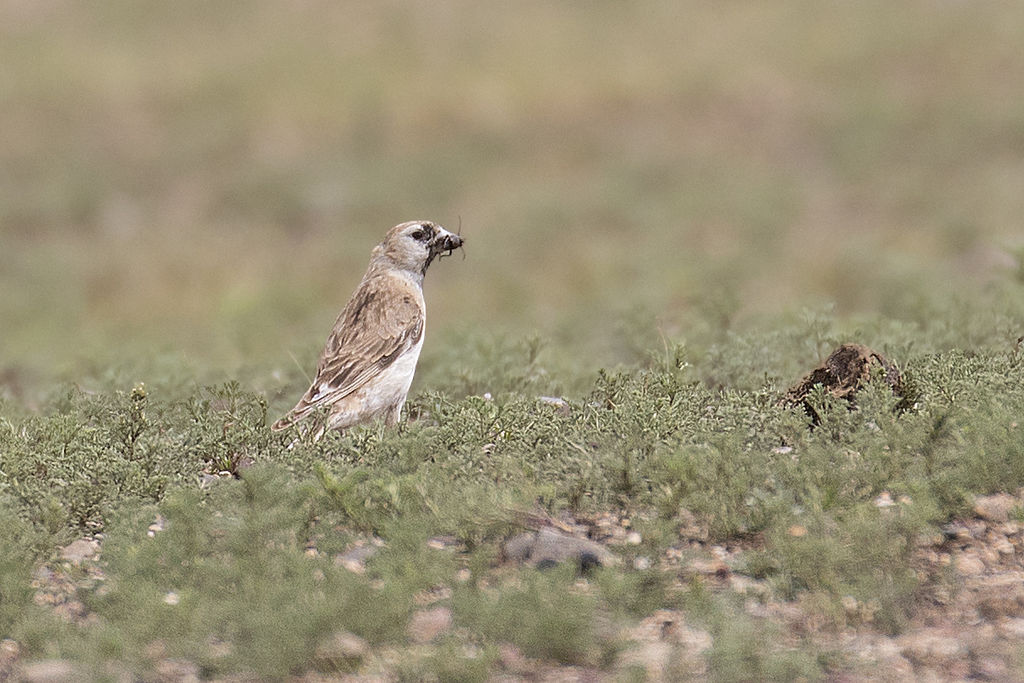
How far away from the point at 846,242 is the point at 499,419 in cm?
973

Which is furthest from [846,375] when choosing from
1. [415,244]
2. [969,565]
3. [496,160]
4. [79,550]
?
[496,160]

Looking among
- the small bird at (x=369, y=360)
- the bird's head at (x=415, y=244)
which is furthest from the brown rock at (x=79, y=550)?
the bird's head at (x=415, y=244)

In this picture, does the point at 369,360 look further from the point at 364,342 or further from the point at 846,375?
the point at 846,375

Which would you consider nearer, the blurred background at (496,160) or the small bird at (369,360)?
the small bird at (369,360)

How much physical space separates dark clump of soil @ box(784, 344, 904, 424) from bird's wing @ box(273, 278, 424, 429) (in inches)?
79.0

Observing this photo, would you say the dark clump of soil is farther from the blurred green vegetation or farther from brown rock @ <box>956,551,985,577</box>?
brown rock @ <box>956,551,985,577</box>

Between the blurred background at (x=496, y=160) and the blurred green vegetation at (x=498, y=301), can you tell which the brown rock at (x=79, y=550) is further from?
the blurred background at (x=496, y=160)

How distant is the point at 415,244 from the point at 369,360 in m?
0.96

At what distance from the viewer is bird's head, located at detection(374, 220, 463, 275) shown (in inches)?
317

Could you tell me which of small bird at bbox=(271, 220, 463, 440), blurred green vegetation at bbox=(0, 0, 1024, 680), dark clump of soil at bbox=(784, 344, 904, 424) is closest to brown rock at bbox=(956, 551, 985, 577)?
blurred green vegetation at bbox=(0, 0, 1024, 680)

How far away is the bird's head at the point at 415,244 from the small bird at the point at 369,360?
0.55ft

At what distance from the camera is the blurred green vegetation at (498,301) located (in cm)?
490

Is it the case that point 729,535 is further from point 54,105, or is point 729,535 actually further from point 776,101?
point 54,105

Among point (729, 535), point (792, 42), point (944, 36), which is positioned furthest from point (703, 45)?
point (729, 535)
